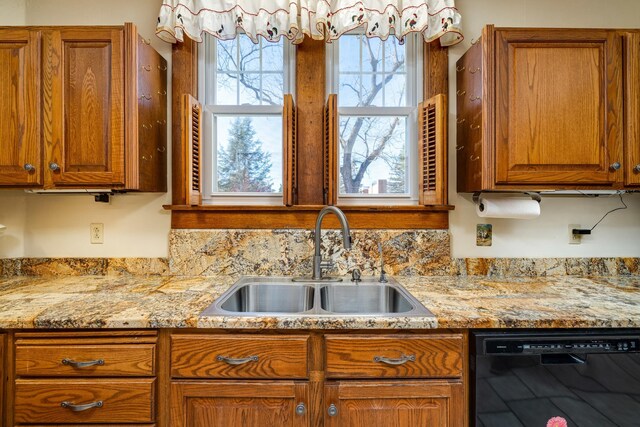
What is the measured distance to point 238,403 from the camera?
1196mm

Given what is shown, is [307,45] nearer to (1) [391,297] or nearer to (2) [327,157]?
(2) [327,157]

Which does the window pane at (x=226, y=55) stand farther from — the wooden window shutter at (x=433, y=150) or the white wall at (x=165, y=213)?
the wooden window shutter at (x=433, y=150)

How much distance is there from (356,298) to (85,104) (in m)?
1.53

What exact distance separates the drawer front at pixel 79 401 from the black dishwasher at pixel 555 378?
3.72ft

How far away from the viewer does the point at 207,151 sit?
1965mm

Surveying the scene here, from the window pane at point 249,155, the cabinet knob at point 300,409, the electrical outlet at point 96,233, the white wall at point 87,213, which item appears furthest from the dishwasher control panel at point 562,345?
the electrical outlet at point 96,233

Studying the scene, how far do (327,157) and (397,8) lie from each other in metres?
0.82

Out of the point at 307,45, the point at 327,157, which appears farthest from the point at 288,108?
the point at 307,45

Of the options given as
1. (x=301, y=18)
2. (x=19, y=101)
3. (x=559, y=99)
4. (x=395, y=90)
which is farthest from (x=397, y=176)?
(x=19, y=101)

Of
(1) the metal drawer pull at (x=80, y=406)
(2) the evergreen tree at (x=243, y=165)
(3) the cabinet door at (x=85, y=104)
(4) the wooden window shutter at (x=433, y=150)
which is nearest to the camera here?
(1) the metal drawer pull at (x=80, y=406)

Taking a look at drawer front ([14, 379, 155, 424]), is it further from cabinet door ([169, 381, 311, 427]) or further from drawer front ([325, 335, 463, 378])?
drawer front ([325, 335, 463, 378])

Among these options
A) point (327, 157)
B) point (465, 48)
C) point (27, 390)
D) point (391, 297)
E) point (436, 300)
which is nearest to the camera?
point (27, 390)

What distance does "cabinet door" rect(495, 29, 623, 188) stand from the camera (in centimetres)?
157

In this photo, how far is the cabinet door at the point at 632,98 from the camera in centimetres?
157
